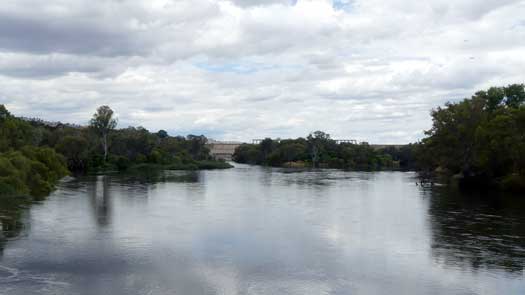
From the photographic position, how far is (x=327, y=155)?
152 metres

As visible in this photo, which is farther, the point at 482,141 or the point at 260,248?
the point at 482,141

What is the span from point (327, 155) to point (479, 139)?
90.8 meters

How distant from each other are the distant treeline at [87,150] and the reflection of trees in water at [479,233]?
30.0 metres

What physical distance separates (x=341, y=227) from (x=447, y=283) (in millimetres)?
11570

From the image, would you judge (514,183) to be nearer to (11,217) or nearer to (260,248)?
(260,248)

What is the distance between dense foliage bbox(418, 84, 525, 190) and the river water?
17019 millimetres

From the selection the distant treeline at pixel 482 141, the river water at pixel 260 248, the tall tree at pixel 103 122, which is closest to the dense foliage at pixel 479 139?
the distant treeline at pixel 482 141

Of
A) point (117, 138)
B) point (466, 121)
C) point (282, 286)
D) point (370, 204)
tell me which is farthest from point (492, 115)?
point (117, 138)

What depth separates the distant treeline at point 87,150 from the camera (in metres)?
50.7

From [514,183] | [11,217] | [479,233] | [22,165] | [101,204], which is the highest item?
[22,165]

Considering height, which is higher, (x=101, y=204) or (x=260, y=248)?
(x=101, y=204)

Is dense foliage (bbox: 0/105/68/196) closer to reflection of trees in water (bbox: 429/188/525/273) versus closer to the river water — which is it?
the river water

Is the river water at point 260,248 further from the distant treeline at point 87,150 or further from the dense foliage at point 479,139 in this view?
the dense foliage at point 479,139

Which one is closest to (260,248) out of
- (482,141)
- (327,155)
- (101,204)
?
(101,204)
